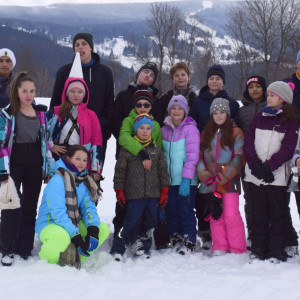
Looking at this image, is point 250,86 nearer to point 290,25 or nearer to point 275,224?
point 275,224

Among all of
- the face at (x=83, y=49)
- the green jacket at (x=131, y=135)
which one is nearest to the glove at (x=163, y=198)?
the green jacket at (x=131, y=135)

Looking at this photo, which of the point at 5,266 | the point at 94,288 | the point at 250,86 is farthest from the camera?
the point at 250,86

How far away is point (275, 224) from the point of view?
3336 mm

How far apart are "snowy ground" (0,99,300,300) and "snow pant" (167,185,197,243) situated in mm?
344

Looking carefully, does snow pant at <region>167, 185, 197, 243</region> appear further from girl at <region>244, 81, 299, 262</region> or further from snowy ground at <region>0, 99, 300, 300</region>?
girl at <region>244, 81, 299, 262</region>

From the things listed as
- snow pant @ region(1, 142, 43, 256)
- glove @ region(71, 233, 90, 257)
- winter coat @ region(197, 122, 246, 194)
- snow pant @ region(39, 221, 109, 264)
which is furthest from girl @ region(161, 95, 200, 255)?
snow pant @ region(1, 142, 43, 256)

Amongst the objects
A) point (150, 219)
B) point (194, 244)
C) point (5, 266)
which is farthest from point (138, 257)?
point (5, 266)

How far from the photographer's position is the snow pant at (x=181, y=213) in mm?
3666

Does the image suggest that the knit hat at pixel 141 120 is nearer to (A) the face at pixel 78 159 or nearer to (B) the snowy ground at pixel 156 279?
(A) the face at pixel 78 159

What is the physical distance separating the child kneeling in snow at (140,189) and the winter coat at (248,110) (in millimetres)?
1171

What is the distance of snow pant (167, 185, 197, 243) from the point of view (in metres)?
3.67

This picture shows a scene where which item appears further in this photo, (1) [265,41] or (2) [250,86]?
(1) [265,41]

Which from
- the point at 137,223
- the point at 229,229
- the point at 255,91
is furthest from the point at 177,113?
the point at 229,229

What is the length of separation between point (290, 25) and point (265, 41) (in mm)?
2451
